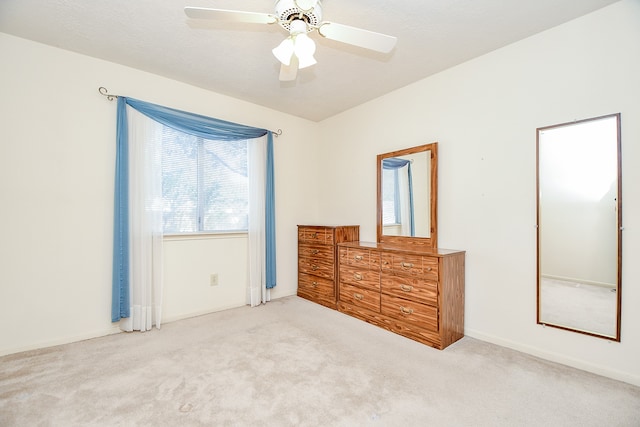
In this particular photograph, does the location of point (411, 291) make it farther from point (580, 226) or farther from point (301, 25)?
point (301, 25)

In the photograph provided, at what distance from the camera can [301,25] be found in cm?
166

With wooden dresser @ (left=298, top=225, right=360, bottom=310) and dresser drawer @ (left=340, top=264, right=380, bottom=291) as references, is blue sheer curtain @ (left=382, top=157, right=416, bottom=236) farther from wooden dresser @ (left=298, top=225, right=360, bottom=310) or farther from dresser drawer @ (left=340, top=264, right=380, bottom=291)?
wooden dresser @ (left=298, top=225, right=360, bottom=310)

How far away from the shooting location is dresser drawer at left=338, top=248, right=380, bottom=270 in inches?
114

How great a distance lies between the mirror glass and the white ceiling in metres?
0.91

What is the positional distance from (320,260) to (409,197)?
135 centimetres

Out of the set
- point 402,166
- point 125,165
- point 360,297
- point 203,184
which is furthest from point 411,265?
point 125,165

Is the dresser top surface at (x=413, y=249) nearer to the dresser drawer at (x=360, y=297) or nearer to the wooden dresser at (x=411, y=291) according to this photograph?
the wooden dresser at (x=411, y=291)

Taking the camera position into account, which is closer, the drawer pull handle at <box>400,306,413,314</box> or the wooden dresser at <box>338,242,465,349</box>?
the wooden dresser at <box>338,242,465,349</box>

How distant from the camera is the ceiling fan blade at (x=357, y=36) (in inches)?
64.7

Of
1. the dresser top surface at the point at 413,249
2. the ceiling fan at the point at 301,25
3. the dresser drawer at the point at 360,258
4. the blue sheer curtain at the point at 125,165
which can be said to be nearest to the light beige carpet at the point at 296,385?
the blue sheer curtain at the point at 125,165

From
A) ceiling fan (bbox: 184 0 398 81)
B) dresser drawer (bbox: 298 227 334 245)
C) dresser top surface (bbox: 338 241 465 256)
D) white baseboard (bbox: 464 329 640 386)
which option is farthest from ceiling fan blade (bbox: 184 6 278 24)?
white baseboard (bbox: 464 329 640 386)

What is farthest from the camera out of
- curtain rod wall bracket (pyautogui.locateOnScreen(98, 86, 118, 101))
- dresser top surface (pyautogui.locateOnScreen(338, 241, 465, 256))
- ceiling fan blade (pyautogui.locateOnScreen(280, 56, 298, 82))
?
curtain rod wall bracket (pyautogui.locateOnScreen(98, 86, 118, 101))

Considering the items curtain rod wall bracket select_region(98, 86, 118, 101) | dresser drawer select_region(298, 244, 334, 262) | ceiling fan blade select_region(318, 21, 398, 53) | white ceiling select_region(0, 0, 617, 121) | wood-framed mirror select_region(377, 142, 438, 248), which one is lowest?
dresser drawer select_region(298, 244, 334, 262)

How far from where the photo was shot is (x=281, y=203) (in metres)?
3.92
